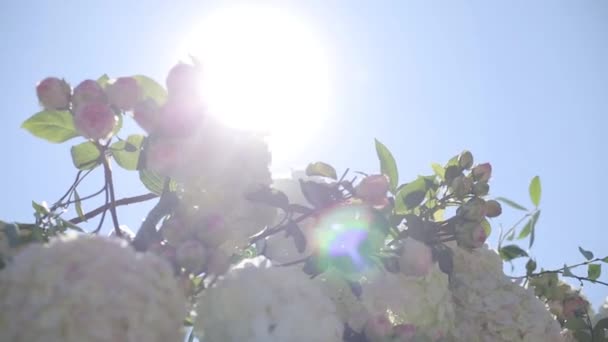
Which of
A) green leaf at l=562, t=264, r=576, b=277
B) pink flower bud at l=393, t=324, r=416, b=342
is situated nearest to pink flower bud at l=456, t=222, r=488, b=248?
pink flower bud at l=393, t=324, r=416, b=342

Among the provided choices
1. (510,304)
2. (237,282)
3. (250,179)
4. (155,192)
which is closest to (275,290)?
(237,282)

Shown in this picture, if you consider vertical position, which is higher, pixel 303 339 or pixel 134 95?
pixel 134 95

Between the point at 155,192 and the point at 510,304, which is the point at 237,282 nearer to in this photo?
the point at 155,192

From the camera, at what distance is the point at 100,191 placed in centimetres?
75

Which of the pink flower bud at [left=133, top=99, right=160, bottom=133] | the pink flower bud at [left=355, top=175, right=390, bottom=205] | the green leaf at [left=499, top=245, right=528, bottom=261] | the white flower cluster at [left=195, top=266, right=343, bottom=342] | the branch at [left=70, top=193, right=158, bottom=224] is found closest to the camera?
the white flower cluster at [left=195, top=266, right=343, bottom=342]

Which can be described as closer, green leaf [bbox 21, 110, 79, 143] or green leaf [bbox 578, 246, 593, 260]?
green leaf [bbox 21, 110, 79, 143]

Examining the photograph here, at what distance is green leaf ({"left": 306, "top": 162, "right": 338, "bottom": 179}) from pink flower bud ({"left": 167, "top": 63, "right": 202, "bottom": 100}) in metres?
0.26

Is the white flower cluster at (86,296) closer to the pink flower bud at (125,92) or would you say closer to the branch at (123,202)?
the pink flower bud at (125,92)

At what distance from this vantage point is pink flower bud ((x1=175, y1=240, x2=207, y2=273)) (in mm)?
502

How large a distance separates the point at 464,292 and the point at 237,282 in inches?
18.0

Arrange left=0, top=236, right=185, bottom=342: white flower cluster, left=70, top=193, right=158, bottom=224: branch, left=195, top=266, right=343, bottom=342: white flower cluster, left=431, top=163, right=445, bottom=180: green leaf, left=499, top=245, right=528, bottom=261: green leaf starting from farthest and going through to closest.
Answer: left=499, top=245, right=528, bottom=261: green leaf → left=431, top=163, right=445, bottom=180: green leaf → left=70, top=193, right=158, bottom=224: branch → left=195, top=266, right=343, bottom=342: white flower cluster → left=0, top=236, right=185, bottom=342: white flower cluster

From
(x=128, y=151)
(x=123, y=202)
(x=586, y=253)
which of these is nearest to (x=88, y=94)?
(x=128, y=151)

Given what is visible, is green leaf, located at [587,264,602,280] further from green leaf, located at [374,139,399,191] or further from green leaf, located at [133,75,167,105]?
green leaf, located at [133,75,167,105]

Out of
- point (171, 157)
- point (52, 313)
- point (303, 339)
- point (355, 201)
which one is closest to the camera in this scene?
point (52, 313)
